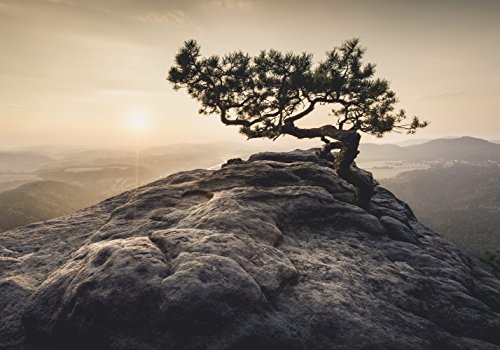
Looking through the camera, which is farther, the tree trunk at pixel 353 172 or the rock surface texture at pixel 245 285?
the tree trunk at pixel 353 172

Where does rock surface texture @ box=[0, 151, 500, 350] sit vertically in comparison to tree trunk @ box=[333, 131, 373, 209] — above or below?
below

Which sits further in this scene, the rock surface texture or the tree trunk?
the tree trunk

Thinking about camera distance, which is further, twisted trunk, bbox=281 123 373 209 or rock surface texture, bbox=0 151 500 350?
twisted trunk, bbox=281 123 373 209

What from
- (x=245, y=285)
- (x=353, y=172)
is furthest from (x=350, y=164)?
(x=245, y=285)

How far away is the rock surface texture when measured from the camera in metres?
9.36

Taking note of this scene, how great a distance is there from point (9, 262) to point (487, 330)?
21.0 meters

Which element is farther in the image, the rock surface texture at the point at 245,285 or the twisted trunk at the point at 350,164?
the twisted trunk at the point at 350,164

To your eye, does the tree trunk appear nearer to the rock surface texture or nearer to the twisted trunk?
the twisted trunk

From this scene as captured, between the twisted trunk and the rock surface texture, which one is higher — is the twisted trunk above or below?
above

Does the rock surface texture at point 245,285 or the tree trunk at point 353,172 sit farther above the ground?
the tree trunk at point 353,172

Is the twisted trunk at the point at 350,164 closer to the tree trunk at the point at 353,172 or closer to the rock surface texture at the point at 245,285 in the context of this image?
the tree trunk at the point at 353,172

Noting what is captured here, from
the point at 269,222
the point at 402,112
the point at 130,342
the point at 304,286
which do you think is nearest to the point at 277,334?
the point at 304,286

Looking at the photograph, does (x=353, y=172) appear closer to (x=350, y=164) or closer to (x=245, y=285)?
(x=350, y=164)

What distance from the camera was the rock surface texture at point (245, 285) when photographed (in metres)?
9.36
